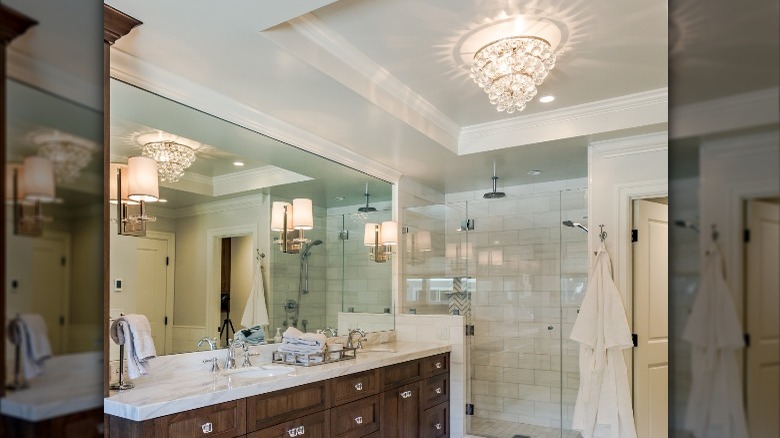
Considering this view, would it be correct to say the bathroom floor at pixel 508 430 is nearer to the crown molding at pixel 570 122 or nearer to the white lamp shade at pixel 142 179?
the crown molding at pixel 570 122

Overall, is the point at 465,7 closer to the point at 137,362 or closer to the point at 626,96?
the point at 626,96

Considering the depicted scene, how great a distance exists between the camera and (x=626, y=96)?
130 inches

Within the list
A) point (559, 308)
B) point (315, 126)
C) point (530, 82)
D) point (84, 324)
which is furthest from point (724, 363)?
point (559, 308)

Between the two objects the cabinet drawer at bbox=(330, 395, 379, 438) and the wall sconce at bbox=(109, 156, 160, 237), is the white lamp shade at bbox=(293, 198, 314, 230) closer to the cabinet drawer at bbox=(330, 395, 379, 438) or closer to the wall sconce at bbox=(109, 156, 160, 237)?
the wall sconce at bbox=(109, 156, 160, 237)

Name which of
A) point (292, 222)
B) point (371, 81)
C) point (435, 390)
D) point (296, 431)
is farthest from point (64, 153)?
point (435, 390)

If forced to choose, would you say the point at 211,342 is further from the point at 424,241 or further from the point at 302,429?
the point at 424,241

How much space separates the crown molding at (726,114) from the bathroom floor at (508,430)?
4.51 m

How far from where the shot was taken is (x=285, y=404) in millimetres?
2539

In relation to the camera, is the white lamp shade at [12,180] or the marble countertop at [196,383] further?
the marble countertop at [196,383]

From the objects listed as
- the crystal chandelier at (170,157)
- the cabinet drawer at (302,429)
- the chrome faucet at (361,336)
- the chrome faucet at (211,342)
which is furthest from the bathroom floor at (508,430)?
the crystal chandelier at (170,157)

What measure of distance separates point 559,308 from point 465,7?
2.89 metres

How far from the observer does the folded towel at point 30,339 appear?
0.72 ft

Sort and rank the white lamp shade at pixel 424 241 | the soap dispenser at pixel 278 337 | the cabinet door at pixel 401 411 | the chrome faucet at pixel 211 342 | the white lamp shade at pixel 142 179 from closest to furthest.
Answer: the white lamp shade at pixel 142 179 < the chrome faucet at pixel 211 342 < the soap dispenser at pixel 278 337 < the cabinet door at pixel 401 411 < the white lamp shade at pixel 424 241

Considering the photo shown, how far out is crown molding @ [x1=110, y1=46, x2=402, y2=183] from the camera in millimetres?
2273
